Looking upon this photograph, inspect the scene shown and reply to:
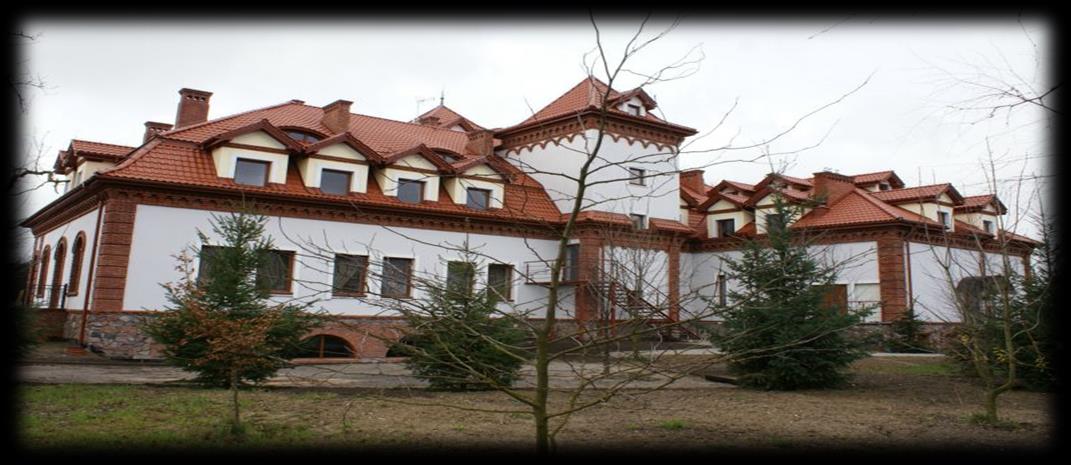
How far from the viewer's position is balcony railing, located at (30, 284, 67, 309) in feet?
69.3

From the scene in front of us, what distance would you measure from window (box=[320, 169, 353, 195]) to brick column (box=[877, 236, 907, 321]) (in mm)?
18876

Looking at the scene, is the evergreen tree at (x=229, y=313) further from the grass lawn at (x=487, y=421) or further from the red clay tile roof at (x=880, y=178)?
the red clay tile roof at (x=880, y=178)

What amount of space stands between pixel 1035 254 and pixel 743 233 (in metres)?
14.4

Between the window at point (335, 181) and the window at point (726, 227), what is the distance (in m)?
16.4

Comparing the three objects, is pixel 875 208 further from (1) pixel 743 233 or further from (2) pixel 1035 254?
(2) pixel 1035 254

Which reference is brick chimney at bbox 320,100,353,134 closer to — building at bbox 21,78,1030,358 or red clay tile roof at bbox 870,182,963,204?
building at bbox 21,78,1030,358

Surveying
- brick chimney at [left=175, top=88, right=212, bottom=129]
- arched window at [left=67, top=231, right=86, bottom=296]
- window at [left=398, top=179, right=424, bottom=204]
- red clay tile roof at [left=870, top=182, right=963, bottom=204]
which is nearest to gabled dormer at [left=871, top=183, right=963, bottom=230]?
red clay tile roof at [left=870, top=182, right=963, bottom=204]

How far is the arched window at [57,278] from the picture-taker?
2189 centimetres

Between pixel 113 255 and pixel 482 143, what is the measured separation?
13594mm

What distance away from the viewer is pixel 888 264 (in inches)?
1029

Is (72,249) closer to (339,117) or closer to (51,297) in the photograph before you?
(51,297)

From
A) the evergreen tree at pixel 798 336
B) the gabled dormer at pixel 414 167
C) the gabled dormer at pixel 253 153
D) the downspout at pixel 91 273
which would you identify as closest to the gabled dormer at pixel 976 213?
the evergreen tree at pixel 798 336

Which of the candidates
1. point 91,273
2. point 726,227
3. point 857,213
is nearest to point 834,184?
point 857,213

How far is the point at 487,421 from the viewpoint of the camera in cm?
897
